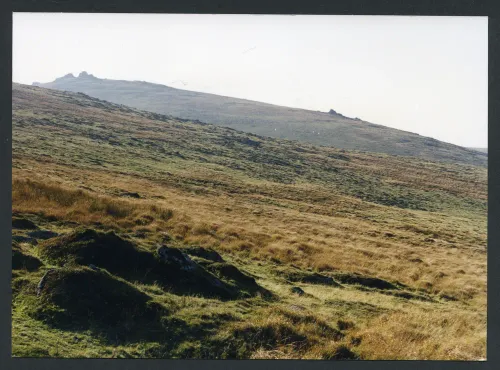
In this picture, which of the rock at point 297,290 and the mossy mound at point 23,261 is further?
the rock at point 297,290

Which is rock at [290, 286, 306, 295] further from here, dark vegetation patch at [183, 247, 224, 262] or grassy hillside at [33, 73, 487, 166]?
grassy hillside at [33, 73, 487, 166]

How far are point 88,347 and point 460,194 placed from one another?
56.0 m

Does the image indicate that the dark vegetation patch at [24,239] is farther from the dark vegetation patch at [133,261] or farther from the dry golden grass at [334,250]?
the dry golden grass at [334,250]

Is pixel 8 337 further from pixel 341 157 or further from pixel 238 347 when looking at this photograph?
pixel 341 157

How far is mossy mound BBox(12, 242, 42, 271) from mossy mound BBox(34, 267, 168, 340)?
912mm

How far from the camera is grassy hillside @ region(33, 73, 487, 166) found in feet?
447

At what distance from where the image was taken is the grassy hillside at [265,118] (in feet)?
447

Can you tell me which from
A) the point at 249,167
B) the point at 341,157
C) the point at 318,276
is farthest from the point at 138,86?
the point at 318,276

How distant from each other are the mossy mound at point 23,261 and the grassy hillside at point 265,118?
11558 cm

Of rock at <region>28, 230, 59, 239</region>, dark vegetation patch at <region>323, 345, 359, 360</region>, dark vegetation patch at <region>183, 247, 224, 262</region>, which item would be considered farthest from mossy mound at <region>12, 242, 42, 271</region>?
dark vegetation patch at <region>323, 345, 359, 360</region>

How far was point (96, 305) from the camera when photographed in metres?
9.22

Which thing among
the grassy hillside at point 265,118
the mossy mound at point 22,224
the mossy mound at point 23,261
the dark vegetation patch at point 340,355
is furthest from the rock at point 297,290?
the grassy hillside at point 265,118

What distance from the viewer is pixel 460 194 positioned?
182 feet

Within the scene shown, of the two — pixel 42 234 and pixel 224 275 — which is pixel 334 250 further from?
pixel 42 234
